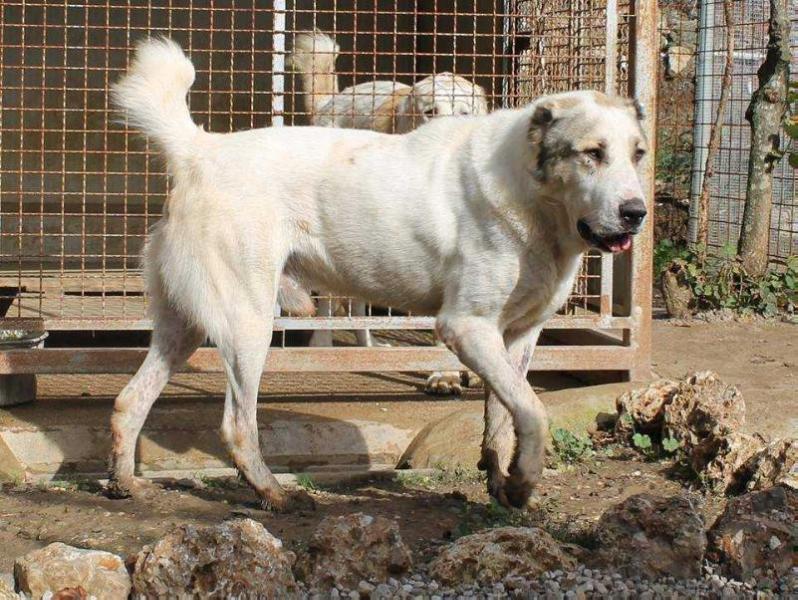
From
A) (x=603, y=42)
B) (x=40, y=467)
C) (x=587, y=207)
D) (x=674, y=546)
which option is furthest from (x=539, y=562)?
(x=603, y=42)

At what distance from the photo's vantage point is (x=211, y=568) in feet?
10.1

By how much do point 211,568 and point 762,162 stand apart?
651 centimetres

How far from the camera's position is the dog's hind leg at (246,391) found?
446 cm

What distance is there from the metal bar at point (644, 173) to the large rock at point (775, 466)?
1.82 meters

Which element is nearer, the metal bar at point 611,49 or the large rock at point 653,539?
the large rock at point 653,539

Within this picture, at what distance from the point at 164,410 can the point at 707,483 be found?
→ 2.71 metres

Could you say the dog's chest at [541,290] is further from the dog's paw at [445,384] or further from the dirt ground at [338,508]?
the dog's paw at [445,384]

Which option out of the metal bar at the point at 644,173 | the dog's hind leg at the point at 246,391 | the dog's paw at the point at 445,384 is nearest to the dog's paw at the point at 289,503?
the dog's hind leg at the point at 246,391

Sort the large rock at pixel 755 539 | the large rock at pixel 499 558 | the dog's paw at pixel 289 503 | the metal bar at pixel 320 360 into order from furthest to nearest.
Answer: the metal bar at pixel 320 360, the dog's paw at pixel 289 503, the large rock at pixel 755 539, the large rock at pixel 499 558

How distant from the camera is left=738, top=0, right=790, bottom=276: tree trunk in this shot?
8.47 m

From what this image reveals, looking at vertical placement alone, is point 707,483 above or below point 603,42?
below

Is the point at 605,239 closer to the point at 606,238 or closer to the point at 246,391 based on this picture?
the point at 606,238

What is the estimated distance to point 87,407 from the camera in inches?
235

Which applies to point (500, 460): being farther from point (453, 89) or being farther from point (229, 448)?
point (453, 89)
